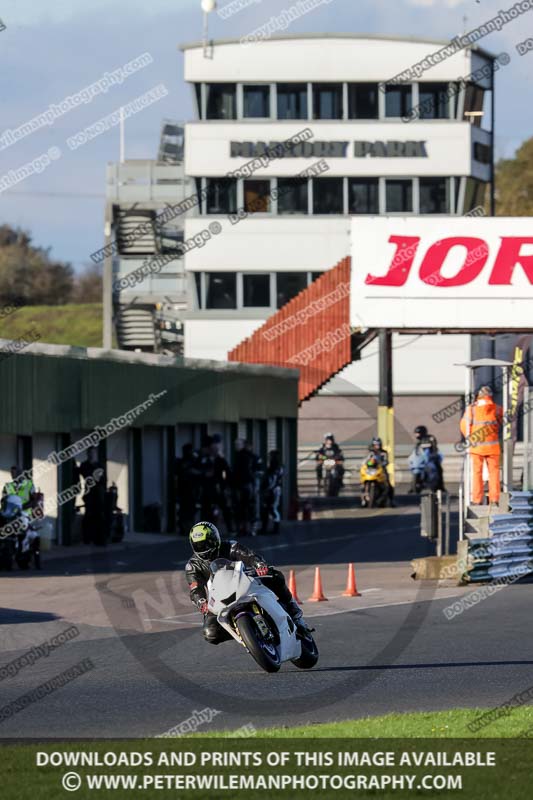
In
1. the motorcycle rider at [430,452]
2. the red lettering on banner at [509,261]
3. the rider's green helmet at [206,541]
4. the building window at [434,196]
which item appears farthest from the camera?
the building window at [434,196]

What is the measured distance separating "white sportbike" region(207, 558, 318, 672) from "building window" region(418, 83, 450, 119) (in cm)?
5377

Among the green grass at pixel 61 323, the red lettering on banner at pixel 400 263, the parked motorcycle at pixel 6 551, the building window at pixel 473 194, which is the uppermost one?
the building window at pixel 473 194

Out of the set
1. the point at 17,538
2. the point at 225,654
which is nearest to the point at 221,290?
the point at 17,538

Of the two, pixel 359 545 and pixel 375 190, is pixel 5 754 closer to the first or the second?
pixel 359 545

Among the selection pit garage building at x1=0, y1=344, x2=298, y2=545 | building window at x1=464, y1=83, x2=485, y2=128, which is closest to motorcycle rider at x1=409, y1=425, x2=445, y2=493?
pit garage building at x1=0, y1=344, x2=298, y2=545

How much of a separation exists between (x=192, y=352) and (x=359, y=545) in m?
36.0

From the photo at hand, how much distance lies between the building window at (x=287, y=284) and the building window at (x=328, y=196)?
2667 millimetres

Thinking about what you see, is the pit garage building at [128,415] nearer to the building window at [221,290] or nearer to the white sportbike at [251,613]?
the white sportbike at [251,613]

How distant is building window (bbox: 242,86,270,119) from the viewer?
65062 mm

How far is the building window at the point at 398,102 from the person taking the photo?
213 ft

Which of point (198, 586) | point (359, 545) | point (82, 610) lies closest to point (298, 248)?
point (359, 545)

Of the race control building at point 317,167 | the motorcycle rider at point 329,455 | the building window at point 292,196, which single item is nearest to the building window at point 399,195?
the race control building at point 317,167

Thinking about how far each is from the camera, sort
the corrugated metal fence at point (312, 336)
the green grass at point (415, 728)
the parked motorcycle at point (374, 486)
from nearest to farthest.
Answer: the green grass at point (415, 728) → the parked motorcycle at point (374, 486) → the corrugated metal fence at point (312, 336)

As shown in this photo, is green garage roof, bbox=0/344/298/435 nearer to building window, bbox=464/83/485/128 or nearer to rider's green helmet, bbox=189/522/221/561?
rider's green helmet, bbox=189/522/221/561
